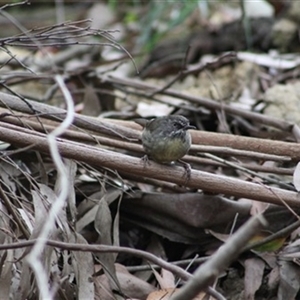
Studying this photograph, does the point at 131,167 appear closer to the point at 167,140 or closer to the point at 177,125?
the point at 167,140

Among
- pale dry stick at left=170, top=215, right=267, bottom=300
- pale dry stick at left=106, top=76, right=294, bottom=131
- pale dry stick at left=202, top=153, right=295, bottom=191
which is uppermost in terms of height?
pale dry stick at left=170, top=215, right=267, bottom=300

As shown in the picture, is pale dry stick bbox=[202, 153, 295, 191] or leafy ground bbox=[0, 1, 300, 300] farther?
pale dry stick bbox=[202, 153, 295, 191]

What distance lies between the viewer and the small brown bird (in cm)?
332

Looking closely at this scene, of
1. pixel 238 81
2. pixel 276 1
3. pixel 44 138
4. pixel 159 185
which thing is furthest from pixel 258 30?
pixel 44 138

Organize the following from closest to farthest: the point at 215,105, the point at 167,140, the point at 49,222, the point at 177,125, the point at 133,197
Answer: the point at 49,222 < the point at 167,140 < the point at 177,125 < the point at 133,197 < the point at 215,105

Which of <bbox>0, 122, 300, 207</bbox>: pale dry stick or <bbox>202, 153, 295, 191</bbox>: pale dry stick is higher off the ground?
<bbox>0, 122, 300, 207</bbox>: pale dry stick

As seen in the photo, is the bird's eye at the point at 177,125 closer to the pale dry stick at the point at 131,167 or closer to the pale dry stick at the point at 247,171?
the pale dry stick at the point at 247,171

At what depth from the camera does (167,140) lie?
11.0 ft

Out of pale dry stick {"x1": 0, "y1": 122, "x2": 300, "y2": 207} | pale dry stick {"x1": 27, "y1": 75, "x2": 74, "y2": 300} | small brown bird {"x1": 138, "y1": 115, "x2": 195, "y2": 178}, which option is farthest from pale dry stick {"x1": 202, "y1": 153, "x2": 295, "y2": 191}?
pale dry stick {"x1": 27, "y1": 75, "x2": 74, "y2": 300}

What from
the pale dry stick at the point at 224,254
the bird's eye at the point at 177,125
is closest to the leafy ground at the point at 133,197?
the pale dry stick at the point at 224,254

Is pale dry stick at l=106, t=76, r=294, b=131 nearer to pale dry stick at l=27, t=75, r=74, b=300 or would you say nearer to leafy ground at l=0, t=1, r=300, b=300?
leafy ground at l=0, t=1, r=300, b=300

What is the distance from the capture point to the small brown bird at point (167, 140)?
3322 mm

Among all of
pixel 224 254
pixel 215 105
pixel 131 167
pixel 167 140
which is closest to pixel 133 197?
pixel 167 140

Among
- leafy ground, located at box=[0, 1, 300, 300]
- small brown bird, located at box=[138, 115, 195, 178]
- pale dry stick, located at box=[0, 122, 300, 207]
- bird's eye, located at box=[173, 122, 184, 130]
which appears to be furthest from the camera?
bird's eye, located at box=[173, 122, 184, 130]
